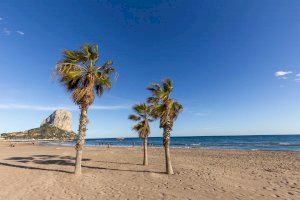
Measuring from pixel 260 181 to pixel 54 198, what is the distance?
40.5 ft

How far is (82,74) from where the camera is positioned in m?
16.5

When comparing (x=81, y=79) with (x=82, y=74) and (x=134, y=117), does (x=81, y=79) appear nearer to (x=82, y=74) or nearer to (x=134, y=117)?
(x=82, y=74)

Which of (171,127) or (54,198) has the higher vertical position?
(171,127)

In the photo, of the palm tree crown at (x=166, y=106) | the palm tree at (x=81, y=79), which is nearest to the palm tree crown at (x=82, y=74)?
the palm tree at (x=81, y=79)

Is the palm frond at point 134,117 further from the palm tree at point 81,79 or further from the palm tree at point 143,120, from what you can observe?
the palm tree at point 81,79

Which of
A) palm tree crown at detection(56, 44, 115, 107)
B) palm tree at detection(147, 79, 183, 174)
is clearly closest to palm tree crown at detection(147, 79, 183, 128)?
palm tree at detection(147, 79, 183, 174)

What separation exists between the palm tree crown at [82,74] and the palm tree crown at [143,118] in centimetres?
603

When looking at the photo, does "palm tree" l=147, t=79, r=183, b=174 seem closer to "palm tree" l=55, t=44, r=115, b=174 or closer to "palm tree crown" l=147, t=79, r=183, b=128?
"palm tree crown" l=147, t=79, r=183, b=128

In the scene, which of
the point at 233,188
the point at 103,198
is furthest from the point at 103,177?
the point at 233,188

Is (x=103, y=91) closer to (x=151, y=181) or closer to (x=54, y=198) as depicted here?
(x=151, y=181)

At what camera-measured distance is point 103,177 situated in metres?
16.1

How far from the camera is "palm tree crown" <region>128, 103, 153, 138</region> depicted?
22547 mm

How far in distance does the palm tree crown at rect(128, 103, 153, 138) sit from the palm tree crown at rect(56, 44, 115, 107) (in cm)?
603

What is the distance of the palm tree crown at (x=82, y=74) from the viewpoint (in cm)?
1572
